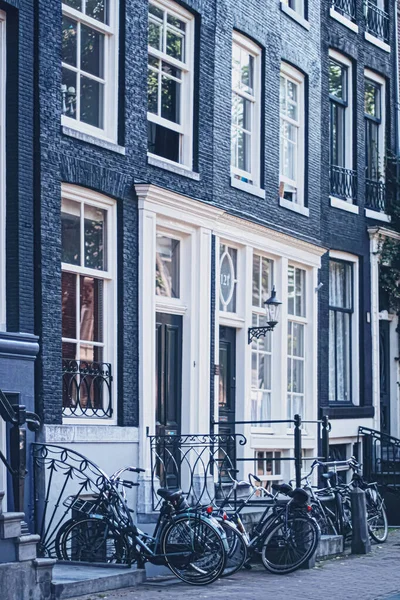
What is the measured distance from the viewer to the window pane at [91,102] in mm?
15047

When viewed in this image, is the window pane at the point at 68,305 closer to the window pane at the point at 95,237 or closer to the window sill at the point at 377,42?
the window pane at the point at 95,237

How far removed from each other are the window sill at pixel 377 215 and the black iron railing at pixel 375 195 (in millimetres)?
80

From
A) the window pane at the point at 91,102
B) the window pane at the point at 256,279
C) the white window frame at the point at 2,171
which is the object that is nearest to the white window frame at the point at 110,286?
the window pane at the point at 91,102

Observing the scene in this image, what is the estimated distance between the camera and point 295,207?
66.5 ft

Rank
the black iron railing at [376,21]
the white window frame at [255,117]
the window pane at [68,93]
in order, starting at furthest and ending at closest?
the black iron railing at [376,21], the white window frame at [255,117], the window pane at [68,93]

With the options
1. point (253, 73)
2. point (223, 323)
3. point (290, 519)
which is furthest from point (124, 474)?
point (253, 73)

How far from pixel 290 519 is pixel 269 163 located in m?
6.94

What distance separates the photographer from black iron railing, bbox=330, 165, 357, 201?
22234 millimetres

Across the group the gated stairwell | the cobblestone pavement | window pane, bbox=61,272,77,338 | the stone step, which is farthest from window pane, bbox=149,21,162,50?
the stone step

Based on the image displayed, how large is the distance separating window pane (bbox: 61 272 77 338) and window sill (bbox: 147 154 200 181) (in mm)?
2186

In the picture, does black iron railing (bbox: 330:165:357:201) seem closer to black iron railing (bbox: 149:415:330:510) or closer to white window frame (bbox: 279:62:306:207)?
white window frame (bbox: 279:62:306:207)

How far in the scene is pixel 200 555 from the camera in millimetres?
12859

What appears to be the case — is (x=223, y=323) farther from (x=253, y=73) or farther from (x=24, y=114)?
(x=24, y=114)

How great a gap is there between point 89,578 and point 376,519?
645 cm
